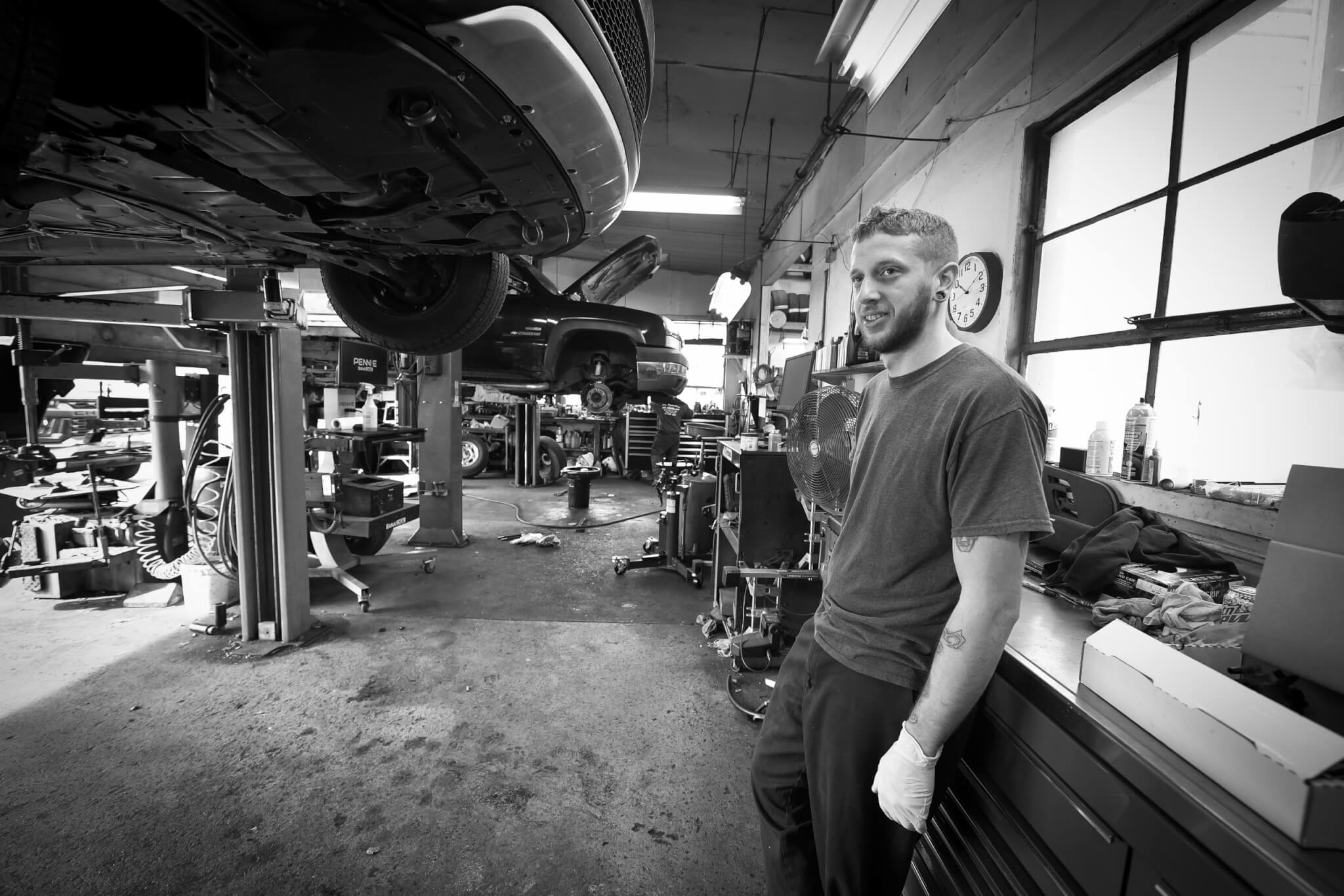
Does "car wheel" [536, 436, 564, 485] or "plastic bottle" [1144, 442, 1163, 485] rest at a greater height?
"plastic bottle" [1144, 442, 1163, 485]

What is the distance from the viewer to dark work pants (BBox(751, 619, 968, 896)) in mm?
934

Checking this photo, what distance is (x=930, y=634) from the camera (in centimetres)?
93

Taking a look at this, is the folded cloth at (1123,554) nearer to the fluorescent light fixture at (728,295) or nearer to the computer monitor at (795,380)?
the computer monitor at (795,380)

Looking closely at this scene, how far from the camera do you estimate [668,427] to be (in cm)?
734

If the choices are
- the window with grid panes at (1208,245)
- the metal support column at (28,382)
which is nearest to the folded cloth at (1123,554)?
the window with grid panes at (1208,245)

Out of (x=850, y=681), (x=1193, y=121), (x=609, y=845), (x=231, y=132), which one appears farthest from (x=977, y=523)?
(x=1193, y=121)

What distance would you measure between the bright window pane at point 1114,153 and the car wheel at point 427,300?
2623 mm

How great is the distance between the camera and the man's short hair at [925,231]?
3.29ft

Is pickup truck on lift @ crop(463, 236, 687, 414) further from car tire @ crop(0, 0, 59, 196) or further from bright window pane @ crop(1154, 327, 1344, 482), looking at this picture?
bright window pane @ crop(1154, 327, 1344, 482)

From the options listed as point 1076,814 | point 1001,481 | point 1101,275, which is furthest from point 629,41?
point 1101,275

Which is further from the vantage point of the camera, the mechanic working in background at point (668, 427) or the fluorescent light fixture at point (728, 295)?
the mechanic working in background at point (668, 427)

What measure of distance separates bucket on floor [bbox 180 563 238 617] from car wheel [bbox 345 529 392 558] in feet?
2.83

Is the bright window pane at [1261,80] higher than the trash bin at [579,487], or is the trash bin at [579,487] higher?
the bright window pane at [1261,80]

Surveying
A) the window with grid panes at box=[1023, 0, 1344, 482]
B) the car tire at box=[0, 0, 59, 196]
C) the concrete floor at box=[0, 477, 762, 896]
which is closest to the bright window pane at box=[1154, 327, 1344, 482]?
the window with grid panes at box=[1023, 0, 1344, 482]
